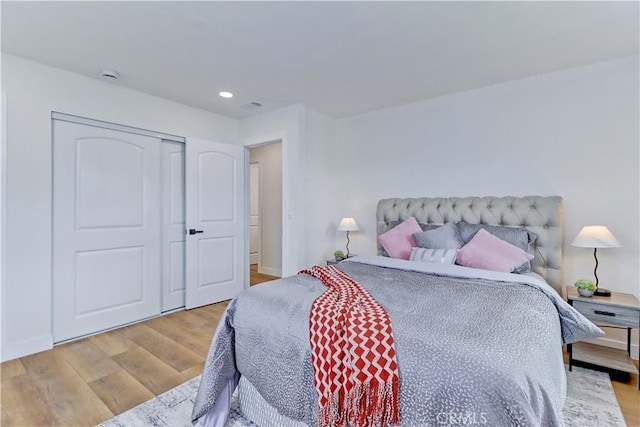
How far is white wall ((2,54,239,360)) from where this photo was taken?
2428 millimetres

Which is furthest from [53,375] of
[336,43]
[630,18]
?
[630,18]

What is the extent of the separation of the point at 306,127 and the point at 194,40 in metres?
1.66

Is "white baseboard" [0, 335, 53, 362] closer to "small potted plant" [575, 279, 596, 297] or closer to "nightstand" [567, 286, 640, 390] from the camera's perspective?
"nightstand" [567, 286, 640, 390]

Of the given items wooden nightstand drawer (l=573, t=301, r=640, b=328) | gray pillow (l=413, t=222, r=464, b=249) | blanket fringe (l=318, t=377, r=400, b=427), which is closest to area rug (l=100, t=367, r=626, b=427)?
wooden nightstand drawer (l=573, t=301, r=640, b=328)

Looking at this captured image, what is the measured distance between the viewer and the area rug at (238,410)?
171 centimetres

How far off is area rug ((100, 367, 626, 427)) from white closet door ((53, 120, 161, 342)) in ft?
5.03

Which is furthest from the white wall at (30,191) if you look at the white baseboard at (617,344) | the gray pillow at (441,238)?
the white baseboard at (617,344)

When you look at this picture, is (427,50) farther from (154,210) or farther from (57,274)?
(57,274)

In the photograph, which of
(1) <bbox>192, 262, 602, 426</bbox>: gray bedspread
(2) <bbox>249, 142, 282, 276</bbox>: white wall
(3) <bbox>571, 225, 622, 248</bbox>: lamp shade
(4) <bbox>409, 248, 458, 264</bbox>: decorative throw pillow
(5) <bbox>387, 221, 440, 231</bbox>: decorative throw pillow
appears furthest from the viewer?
(2) <bbox>249, 142, 282, 276</bbox>: white wall

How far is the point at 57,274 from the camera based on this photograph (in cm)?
272

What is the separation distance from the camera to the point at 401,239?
9.85 ft

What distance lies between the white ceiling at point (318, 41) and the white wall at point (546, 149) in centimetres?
19

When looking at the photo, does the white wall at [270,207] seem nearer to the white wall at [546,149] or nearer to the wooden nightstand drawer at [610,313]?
the white wall at [546,149]

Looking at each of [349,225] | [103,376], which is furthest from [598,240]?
[103,376]
